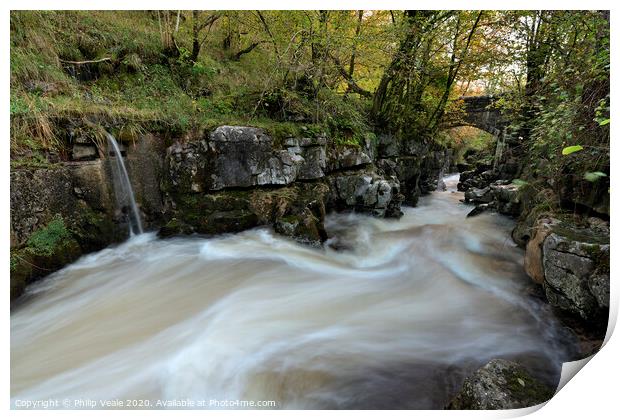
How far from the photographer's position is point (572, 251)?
2.27m

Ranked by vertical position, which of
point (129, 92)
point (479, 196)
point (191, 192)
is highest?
point (129, 92)

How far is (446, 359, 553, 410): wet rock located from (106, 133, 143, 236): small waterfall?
4.05 m

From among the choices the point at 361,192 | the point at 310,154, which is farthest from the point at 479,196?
the point at 310,154

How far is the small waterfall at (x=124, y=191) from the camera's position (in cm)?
379

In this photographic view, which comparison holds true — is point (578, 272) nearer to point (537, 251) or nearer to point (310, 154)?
point (537, 251)

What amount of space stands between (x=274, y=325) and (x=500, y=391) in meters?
1.60

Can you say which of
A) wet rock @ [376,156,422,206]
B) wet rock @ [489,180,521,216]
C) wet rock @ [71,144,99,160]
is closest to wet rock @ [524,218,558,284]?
wet rock @ [489,180,521,216]

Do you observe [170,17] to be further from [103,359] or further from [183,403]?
[183,403]

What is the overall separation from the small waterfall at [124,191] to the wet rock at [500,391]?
160 inches

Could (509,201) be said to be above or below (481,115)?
below

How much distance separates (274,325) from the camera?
2.43 meters

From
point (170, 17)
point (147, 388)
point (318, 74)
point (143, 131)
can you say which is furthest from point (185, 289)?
point (170, 17)

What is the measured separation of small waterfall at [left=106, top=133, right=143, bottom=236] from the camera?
3.79 metres
